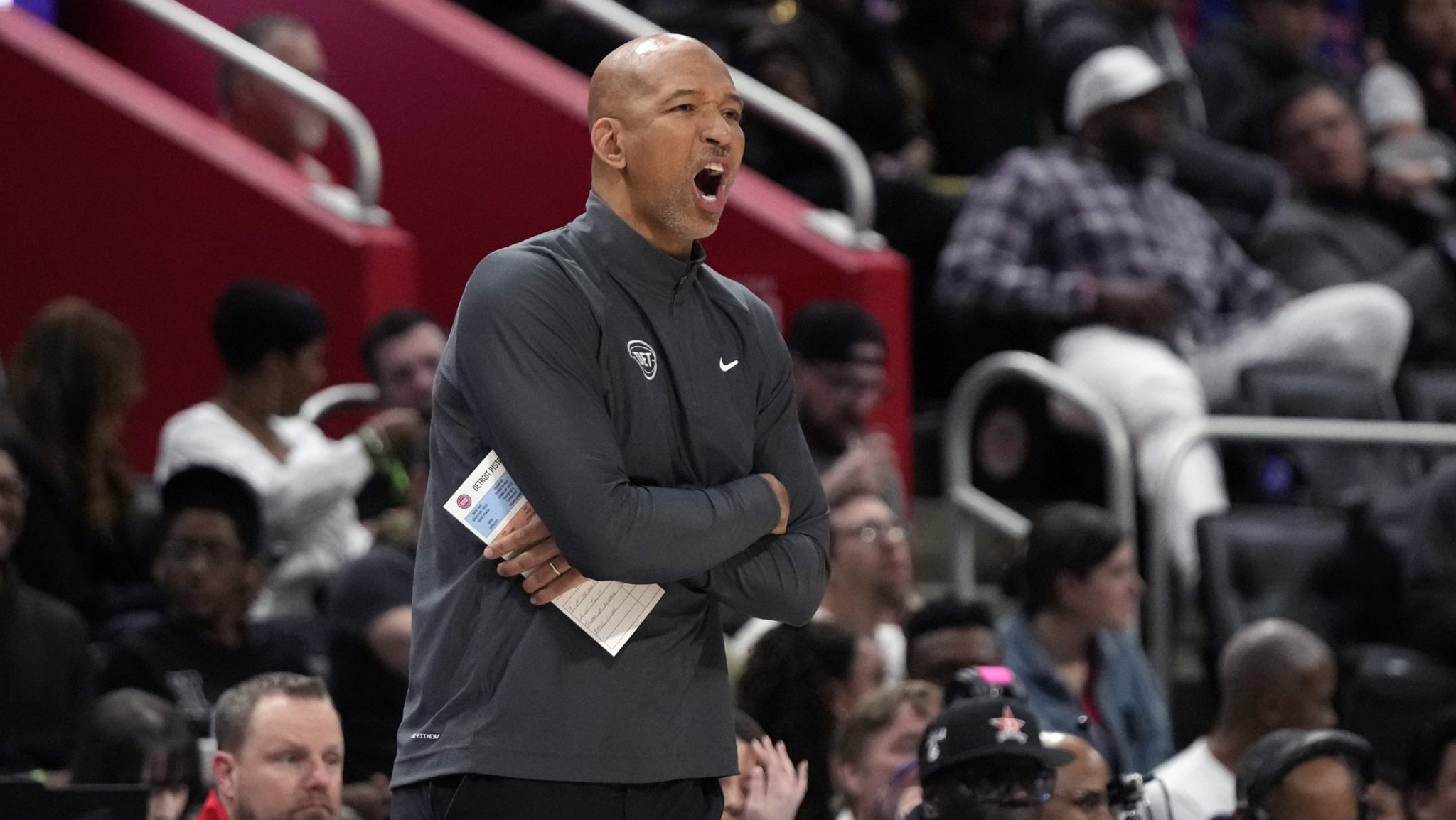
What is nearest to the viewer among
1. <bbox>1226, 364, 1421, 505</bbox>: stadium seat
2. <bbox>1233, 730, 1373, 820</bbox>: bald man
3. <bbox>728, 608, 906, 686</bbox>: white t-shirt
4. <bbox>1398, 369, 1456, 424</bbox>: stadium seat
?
<bbox>1233, 730, 1373, 820</bbox>: bald man

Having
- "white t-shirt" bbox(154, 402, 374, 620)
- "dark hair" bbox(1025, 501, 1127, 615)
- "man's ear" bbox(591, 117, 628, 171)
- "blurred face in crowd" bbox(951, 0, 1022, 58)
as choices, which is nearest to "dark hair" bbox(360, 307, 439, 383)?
"white t-shirt" bbox(154, 402, 374, 620)

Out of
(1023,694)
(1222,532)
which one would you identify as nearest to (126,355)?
(1023,694)

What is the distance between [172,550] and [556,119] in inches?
103

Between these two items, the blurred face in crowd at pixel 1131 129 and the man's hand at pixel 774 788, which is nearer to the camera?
the man's hand at pixel 774 788

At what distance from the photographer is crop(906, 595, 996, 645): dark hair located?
5.86m

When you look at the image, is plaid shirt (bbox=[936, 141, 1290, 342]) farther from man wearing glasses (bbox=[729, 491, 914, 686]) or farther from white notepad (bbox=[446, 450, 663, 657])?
white notepad (bbox=[446, 450, 663, 657])

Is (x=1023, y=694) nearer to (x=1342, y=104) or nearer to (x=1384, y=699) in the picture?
(x=1384, y=699)

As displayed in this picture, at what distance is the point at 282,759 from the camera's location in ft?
14.5

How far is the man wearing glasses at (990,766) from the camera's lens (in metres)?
4.14

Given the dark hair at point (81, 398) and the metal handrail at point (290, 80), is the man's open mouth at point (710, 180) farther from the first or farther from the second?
the metal handrail at point (290, 80)

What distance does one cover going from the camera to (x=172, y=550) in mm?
5688

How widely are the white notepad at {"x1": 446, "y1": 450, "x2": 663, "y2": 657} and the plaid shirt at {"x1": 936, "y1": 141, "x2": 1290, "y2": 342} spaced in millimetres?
5012

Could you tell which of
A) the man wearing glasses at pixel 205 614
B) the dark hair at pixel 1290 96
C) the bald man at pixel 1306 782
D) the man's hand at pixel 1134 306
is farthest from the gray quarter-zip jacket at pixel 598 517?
the dark hair at pixel 1290 96

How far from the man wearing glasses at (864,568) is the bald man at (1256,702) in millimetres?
801
